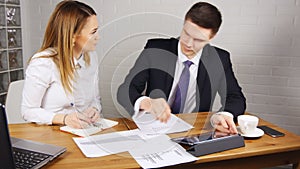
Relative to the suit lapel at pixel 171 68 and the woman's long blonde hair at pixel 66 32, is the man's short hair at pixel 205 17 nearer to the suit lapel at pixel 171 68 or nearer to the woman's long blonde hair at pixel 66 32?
the suit lapel at pixel 171 68

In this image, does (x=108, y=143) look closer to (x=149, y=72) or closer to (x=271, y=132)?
(x=149, y=72)

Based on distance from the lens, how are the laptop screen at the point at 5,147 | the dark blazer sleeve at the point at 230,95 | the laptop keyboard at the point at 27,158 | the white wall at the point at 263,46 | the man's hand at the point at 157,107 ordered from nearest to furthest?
the laptop screen at the point at 5,147 < the laptop keyboard at the point at 27,158 < the man's hand at the point at 157,107 < the dark blazer sleeve at the point at 230,95 < the white wall at the point at 263,46

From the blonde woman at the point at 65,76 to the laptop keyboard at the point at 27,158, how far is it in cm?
24

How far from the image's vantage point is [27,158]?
39.4 inches

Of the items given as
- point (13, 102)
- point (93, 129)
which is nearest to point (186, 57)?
point (93, 129)

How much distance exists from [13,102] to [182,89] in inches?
42.2

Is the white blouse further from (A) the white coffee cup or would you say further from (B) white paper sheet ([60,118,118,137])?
(A) the white coffee cup

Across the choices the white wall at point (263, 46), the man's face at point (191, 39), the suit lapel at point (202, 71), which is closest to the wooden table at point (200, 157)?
the suit lapel at point (202, 71)

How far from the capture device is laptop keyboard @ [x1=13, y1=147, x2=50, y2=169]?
96 cm

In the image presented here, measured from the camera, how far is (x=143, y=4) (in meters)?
2.45

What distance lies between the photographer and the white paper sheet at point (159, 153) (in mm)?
1036

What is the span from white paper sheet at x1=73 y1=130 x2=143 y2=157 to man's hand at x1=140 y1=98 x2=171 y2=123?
133 mm

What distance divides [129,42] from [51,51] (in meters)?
0.67

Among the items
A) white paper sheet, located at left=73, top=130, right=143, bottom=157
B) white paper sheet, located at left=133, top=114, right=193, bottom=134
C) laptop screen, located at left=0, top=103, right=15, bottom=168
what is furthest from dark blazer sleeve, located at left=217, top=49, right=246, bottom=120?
laptop screen, located at left=0, top=103, right=15, bottom=168
